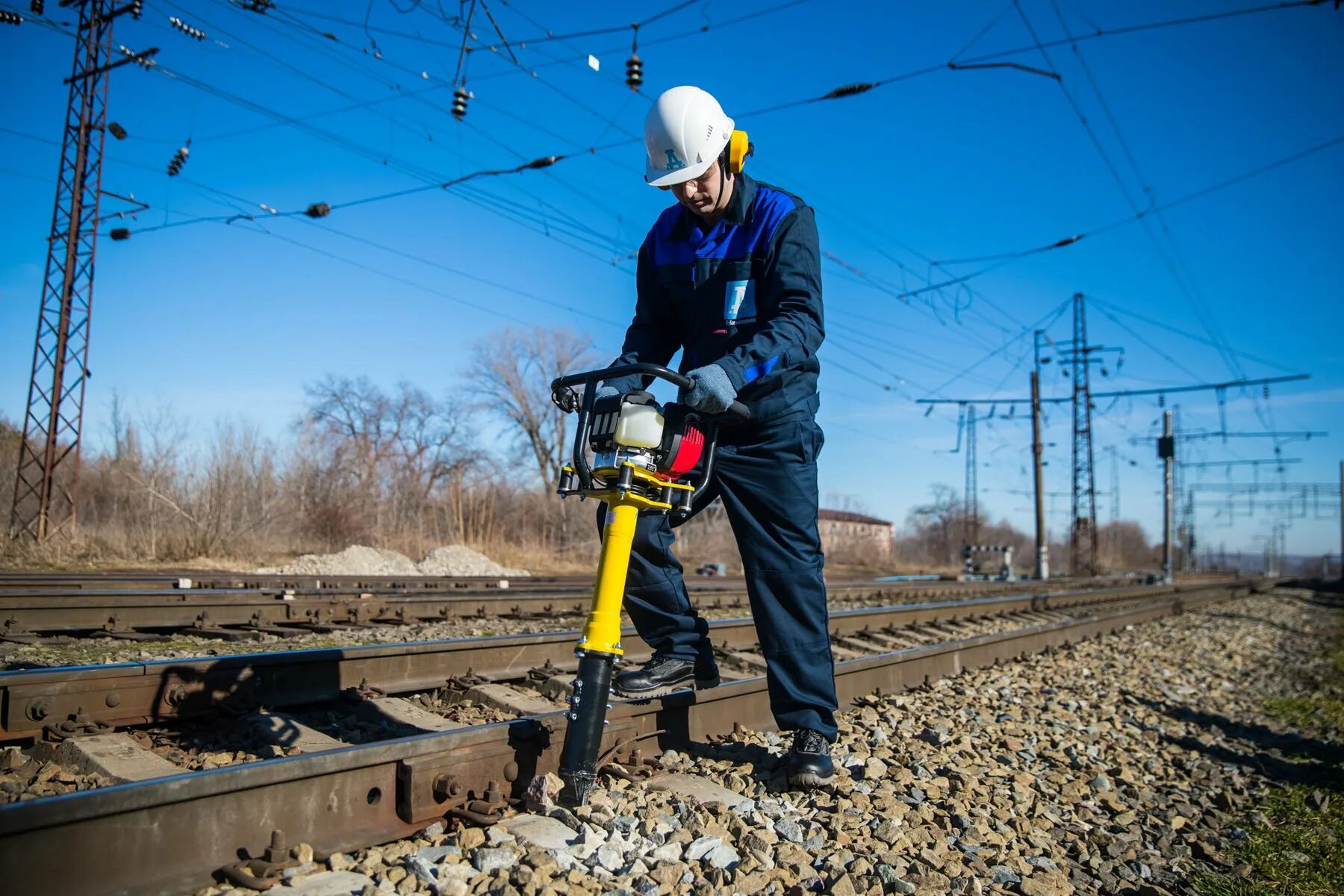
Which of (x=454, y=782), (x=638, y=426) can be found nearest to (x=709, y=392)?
(x=638, y=426)

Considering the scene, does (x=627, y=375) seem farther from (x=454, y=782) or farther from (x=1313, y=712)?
(x=1313, y=712)

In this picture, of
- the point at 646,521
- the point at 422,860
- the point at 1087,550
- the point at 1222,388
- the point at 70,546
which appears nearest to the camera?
the point at 422,860

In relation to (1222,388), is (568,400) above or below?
below

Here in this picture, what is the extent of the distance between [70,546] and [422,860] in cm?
1590

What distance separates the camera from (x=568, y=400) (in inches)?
105

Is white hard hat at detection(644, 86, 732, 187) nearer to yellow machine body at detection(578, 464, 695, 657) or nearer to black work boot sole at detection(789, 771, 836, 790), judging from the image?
yellow machine body at detection(578, 464, 695, 657)

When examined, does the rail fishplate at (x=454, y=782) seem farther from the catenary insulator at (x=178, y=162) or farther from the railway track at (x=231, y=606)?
the catenary insulator at (x=178, y=162)

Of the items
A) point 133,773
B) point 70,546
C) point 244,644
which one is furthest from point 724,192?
point 70,546

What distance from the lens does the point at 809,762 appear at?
2.84 m

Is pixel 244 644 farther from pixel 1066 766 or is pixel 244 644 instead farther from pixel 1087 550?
pixel 1087 550

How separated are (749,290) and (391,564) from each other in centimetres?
1453

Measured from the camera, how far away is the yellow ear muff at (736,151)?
9.77 feet

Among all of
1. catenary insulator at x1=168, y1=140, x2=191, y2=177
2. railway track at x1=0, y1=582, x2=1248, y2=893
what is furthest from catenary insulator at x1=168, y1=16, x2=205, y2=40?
railway track at x1=0, y1=582, x2=1248, y2=893

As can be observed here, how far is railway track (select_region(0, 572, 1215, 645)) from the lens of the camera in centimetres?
558
